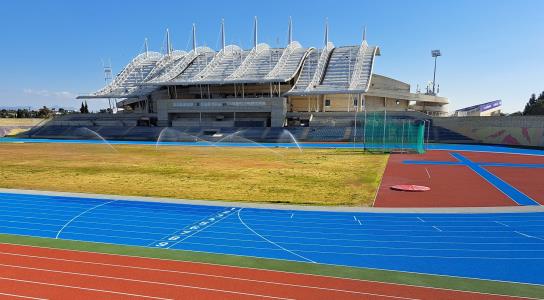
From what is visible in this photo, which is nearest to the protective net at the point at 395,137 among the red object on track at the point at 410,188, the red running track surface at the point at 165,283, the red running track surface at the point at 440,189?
the red running track surface at the point at 440,189

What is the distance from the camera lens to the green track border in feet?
21.5

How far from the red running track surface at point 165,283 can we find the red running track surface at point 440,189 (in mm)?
6932

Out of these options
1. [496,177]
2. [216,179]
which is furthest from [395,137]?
[216,179]

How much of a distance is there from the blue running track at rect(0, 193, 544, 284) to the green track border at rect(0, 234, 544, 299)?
1.16 ft

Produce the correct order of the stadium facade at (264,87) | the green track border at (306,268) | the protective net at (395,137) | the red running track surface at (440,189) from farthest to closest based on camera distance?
1. the stadium facade at (264,87)
2. the protective net at (395,137)
3. the red running track surface at (440,189)
4. the green track border at (306,268)

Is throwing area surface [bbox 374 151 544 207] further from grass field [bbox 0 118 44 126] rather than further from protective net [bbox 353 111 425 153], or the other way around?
grass field [bbox 0 118 44 126]

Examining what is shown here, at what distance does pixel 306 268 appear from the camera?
297 inches

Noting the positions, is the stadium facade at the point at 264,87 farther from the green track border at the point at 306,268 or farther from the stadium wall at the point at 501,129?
the green track border at the point at 306,268

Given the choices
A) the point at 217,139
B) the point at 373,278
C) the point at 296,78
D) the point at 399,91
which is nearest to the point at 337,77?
the point at 296,78

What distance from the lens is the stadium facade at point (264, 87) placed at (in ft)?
208

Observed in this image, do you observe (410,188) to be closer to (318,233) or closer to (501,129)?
(318,233)

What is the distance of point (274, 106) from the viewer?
6172 cm

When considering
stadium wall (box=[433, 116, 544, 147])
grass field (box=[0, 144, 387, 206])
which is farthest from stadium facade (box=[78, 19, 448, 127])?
grass field (box=[0, 144, 387, 206])

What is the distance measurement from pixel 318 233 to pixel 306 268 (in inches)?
99.9
